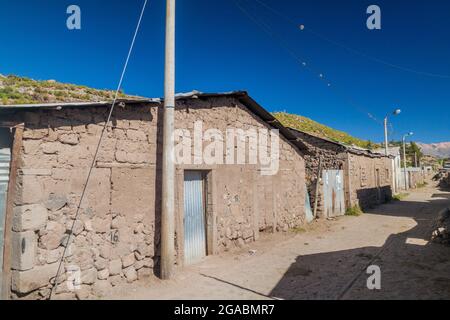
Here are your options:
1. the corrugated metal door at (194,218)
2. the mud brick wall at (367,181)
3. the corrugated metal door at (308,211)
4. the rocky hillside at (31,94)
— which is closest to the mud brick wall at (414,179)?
the mud brick wall at (367,181)

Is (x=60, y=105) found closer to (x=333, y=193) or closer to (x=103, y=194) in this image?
(x=103, y=194)

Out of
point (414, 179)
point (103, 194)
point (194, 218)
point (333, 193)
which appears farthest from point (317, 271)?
point (414, 179)

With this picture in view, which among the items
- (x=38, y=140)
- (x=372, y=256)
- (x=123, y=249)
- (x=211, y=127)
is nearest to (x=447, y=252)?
(x=372, y=256)

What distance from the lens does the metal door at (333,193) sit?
45.5ft

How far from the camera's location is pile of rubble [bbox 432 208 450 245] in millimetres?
8234

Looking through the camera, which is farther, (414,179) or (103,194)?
(414,179)

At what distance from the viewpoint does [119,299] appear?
5043 mm

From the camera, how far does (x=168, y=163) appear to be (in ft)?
19.6

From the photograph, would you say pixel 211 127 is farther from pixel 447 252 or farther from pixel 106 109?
pixel 447 252

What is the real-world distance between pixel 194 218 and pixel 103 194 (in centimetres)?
250

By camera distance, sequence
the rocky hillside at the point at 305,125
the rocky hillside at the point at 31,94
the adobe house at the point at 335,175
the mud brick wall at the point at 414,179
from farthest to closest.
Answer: the rocky hillside at the point at 305,125
the mud brick wall at the point at 414,179
the adobe house at the point at 335,175
the rocky hillside at the point at 31,94

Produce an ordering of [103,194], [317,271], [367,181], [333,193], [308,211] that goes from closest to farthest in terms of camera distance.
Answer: [103,194] < [317,271] < [308,211] < [333,193] < [367,181]

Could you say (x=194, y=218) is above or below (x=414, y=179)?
below

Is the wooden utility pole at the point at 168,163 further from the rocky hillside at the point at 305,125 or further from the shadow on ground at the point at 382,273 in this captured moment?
the rocky hillside at the point at 305,125
